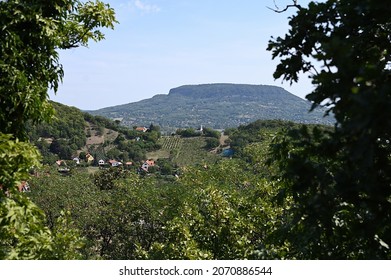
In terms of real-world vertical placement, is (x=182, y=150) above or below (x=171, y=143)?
below

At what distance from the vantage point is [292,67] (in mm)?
5344

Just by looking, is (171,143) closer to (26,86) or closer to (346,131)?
(26,86)

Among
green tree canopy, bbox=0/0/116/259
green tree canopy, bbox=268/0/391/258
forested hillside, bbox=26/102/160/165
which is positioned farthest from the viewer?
forested hillside, bbox=26/102/160/165

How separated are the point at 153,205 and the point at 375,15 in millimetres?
15419

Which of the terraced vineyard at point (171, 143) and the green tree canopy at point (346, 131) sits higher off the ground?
the green tree canopy at point (346, 131)

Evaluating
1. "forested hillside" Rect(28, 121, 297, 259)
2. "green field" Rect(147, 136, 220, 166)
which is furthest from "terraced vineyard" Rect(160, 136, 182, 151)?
"forested hillside" Rect(28, 121, 297, 259)

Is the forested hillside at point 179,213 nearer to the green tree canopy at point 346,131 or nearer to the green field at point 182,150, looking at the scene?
the green tree canopy at point 346,131

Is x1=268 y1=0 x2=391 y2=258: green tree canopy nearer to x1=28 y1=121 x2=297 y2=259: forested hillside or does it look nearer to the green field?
x1=28 y1=121 x2=297 y2=259: forested hillside

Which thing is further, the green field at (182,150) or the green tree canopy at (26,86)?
the green field at (182,150)

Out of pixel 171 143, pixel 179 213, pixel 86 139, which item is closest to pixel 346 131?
pixel 179 213

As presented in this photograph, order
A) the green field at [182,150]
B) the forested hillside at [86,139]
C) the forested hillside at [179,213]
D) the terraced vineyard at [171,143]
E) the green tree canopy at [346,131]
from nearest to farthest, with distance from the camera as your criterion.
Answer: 1. the green tree canopy at [346,131]
2. the forested hillside at [179,213]
3. the green field at [182,150]
4. the forested hillside at [86,139]
5. the terraced vineyard at [171,143]

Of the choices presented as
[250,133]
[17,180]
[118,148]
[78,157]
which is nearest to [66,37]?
[17,180]

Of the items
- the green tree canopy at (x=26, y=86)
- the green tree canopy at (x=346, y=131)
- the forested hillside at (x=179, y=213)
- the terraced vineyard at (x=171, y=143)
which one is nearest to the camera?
the green tree canopy at (x=346, y=131)

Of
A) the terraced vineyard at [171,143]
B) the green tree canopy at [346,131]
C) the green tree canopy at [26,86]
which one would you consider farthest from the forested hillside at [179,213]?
the terraced vineyard at [171,143]
